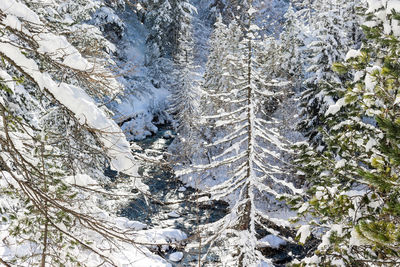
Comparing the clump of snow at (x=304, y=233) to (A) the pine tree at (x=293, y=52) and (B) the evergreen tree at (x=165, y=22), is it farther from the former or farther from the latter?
(B) the evergreen tree at (x=165, y=22)

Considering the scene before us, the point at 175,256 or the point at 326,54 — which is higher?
the point at 326,54

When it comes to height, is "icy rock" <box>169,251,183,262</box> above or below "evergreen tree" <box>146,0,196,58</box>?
below

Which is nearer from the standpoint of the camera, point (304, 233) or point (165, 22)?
point (304, 233)

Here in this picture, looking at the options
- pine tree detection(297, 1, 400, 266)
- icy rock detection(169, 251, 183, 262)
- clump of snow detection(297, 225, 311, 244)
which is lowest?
icy rock detection(169, 251, 183, 262)

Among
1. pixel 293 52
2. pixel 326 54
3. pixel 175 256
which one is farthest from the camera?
pixel 293 52

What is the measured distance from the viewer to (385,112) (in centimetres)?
394

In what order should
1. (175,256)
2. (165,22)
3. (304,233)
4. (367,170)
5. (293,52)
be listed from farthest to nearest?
(165,22) → (293,52) → (175,256) → (304,233) → (367,170)

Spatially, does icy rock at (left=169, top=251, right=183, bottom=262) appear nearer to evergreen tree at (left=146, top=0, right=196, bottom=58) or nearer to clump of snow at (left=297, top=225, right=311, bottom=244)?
clump of snow at (left=297, top=225, right=311, bottom=244)

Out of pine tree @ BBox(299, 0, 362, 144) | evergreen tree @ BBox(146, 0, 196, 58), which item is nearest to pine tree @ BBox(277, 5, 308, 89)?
pine tree @ BBox(299, 0, 362, 144)

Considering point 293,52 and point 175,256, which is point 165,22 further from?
point 175,256

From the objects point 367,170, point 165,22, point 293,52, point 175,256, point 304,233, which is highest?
point 367,170

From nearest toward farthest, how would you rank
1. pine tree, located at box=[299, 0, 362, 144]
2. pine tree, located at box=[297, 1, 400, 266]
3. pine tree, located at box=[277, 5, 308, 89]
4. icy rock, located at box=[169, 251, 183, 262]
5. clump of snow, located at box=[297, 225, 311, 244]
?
1. pine tree, located at box=[297, 1, 400, 266]
2. clump of snow, located at box=[297, 225, 311, 244]
3. icy rock, located at box=[169, 251, 183, 262]
4. pine tree, located at box=[299, 0, 362, 144]
5. pine tree, located at box=[277, 5, 308, 89]

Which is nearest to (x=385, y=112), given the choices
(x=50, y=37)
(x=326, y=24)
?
(x=50, y=37)

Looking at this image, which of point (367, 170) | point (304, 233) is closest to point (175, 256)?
point (304, 233)
